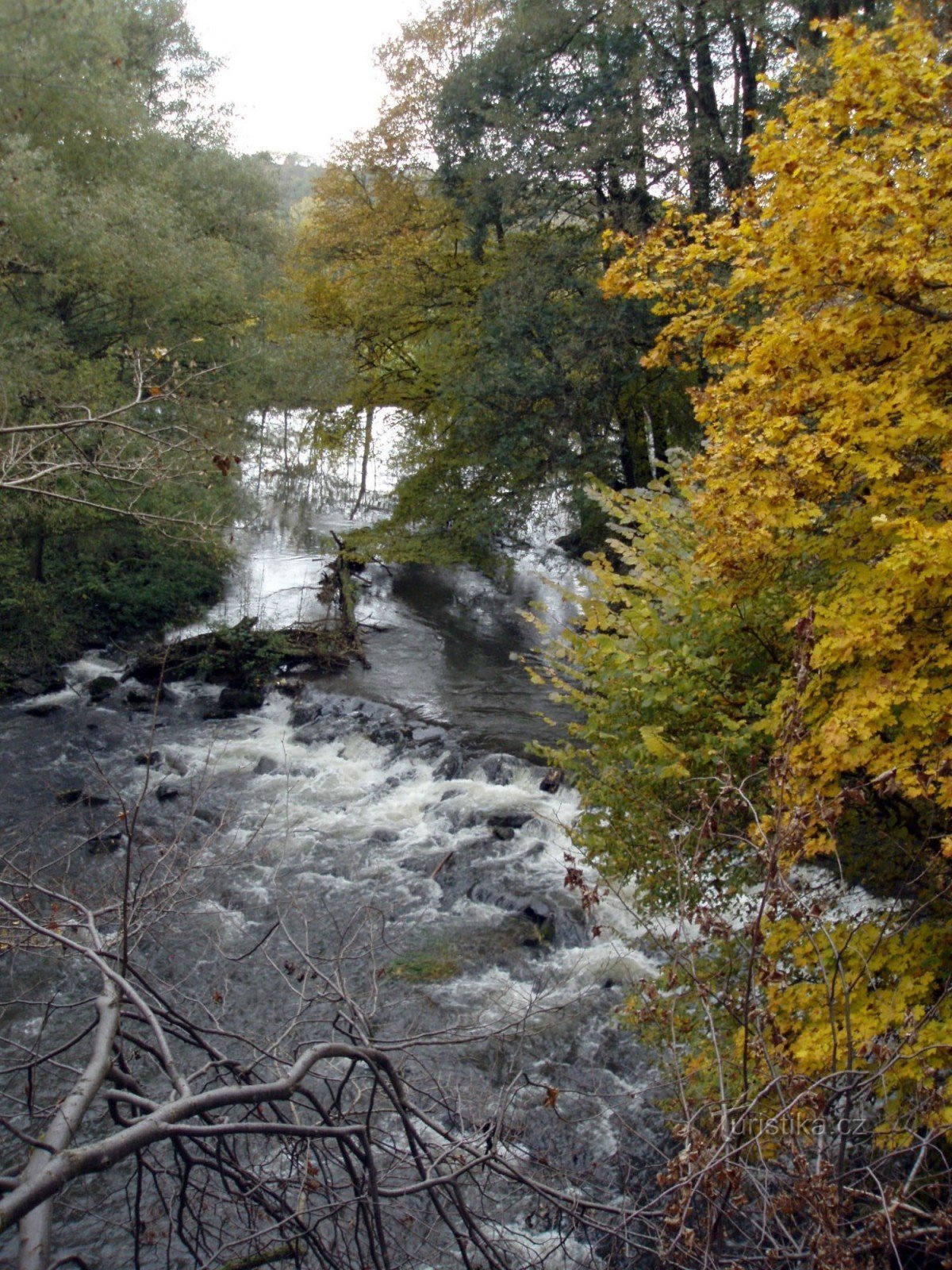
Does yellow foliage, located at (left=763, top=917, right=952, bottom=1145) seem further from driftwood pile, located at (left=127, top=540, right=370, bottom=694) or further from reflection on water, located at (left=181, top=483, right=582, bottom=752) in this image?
driftwood pile, located at (left=127, top=540, right=370, bottom=694)

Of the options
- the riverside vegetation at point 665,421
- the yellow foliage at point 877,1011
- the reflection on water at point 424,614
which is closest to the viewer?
the yellow foliage at point 877,1011

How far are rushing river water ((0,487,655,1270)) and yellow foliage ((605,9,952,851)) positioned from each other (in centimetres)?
180

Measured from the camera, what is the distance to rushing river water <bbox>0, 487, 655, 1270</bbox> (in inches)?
220

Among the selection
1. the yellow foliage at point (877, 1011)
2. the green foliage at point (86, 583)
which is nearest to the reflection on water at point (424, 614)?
the green foliage at point (86, 583)

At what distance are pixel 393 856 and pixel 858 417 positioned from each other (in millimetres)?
6514

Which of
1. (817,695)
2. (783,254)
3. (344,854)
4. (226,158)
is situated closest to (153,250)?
(226,158)

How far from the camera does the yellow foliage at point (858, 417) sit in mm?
3879

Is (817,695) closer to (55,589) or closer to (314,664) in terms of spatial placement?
(314,664)

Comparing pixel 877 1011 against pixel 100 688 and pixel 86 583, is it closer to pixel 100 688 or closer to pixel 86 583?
pixel 100 688

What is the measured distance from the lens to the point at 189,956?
7105 millimetres

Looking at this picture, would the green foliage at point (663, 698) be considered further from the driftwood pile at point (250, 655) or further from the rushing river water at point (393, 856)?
the driftwood pile at point (250, 655)

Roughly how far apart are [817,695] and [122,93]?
55.8 ft

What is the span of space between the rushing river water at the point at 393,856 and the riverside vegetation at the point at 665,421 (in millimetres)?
598

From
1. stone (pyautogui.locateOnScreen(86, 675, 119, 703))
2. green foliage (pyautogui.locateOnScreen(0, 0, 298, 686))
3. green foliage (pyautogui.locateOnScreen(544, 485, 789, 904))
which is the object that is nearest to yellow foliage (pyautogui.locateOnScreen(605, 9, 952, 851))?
green foliage (pyautogui.locateOnScreen(544, 485, 789, 904))
